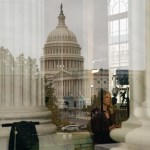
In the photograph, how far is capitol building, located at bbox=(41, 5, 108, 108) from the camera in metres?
34.6

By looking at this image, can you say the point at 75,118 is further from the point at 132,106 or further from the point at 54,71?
the point at 132,106

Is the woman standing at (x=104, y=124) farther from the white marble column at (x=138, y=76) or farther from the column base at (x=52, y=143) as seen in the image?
the white marble column at (x=138, y=76)

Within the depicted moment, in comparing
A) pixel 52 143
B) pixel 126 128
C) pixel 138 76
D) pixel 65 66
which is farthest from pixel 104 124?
pixel 65 66

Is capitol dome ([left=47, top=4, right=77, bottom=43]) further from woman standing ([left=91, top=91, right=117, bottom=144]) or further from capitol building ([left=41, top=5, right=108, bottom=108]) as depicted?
woman standing ([left=91, top=91, right=117, bottom=144])

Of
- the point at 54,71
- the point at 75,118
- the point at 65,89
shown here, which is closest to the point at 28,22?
the point at 75,118

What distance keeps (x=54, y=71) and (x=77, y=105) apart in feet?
30.5

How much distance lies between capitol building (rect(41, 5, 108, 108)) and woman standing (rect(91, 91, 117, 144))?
24.3m

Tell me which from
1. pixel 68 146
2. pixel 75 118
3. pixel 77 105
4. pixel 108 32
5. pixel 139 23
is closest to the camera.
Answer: pixel 139 23

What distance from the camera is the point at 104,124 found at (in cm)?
721

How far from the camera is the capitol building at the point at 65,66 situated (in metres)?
34.6

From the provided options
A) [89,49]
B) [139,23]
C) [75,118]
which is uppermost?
[89,49]

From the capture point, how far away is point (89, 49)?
34.8 meters

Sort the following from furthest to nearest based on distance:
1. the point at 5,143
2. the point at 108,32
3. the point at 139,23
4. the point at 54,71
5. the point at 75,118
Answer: the point at 54,71 → the point at 108,32 → the point at 75,118 → the point at 5,143 → the point at 139,23

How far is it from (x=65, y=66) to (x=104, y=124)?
35.0 metres
